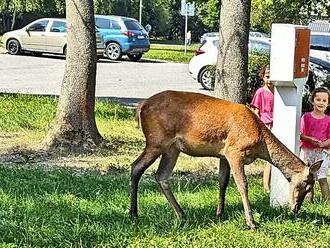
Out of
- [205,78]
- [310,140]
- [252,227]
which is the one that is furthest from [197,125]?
[205,78]

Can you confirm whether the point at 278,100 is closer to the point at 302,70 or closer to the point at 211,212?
the point at 302,70

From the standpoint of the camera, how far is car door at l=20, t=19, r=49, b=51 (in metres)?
32.9

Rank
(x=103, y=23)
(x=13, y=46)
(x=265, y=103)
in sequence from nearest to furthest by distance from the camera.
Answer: (x=265, y=103) < (x=103, y=23) < (x=13, y=46)

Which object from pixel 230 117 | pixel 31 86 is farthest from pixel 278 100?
pixel 31 86

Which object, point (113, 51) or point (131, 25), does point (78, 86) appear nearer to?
point (113, 51)

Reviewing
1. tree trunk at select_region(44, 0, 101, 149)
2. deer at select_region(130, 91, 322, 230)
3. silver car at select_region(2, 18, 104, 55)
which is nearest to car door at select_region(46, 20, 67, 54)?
silver car at select_region(2, 18, 104, 55)

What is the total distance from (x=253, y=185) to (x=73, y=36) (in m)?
3.82

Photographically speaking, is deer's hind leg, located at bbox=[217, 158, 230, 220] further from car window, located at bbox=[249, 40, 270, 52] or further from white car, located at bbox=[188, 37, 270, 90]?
white car, located at bbox=[188, 37, 270, 90]

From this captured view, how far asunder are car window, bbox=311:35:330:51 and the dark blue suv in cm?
981

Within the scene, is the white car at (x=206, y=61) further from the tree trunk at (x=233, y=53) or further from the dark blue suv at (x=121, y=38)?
the tree trunk at (x=233, y=53)

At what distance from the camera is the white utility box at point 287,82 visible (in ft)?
22.6

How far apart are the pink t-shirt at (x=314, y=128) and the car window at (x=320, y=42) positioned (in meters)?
17.5

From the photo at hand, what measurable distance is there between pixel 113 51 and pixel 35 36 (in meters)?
3.36

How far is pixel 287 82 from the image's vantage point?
6953 mm
